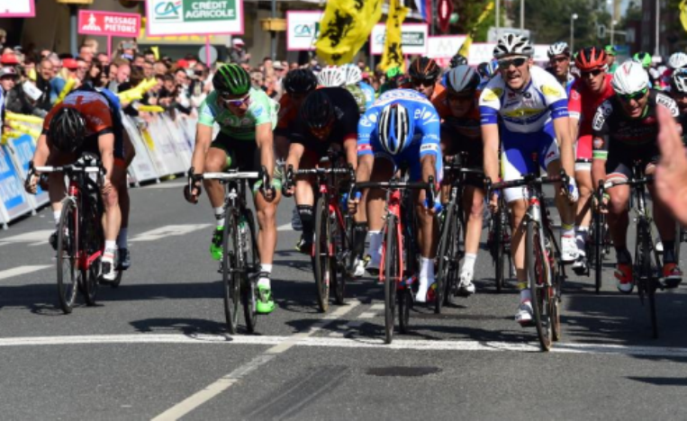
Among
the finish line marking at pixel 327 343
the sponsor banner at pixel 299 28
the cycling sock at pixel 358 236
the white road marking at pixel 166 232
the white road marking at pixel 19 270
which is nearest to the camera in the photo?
the finish line marking at pixel 327 343

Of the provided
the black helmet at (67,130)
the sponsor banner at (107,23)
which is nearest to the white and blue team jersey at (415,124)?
the black helmet at (67,130)

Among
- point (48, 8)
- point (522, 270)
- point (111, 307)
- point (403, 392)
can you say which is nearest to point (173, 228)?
point (111, 307)

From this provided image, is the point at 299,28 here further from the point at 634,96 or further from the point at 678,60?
the point at 634,96

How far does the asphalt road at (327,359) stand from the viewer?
7949 mm

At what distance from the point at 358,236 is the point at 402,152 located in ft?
4.17

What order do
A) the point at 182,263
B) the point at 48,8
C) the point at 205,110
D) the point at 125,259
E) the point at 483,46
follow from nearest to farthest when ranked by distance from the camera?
1. the point at 205,110
2. the point at 125,259
3. the point at 182,263
4. the point at 48,8
5. the point at 483,46

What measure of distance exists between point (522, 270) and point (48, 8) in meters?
33.2

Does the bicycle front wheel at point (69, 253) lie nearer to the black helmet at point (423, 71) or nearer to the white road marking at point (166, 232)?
the black helmet at point (423, 71)

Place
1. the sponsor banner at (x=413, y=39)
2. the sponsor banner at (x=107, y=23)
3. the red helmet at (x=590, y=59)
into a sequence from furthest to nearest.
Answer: the sponsor banner at (x=413, y=39), the sponsor banner at (x=107, y=23), the red helmet at (x=590, y=59)

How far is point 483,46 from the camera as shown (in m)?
57.8

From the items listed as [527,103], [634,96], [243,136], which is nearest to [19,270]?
[243,136]

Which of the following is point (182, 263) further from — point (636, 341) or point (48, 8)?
point (48, 8)

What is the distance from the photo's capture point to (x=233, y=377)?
28.9 feet

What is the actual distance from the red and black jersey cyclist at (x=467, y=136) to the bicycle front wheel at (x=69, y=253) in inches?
112
